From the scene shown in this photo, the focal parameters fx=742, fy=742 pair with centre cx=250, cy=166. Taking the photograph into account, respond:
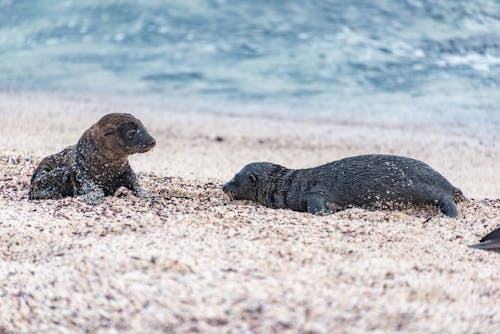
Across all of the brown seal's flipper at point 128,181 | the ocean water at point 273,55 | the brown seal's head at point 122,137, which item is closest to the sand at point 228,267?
the brown seal's flipper at point 128,181

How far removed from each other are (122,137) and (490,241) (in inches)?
125

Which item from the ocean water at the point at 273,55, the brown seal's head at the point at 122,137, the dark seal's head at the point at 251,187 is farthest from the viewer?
the ocean water at the point at 273,55

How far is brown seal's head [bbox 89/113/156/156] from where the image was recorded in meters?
6.36

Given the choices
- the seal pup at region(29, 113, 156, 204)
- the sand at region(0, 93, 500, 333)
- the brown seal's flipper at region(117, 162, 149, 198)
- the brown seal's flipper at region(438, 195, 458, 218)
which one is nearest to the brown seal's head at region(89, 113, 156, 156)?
the seal pup at region(29, 113, 156, 204)

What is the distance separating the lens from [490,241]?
481 cm

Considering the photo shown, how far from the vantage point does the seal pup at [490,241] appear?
4715 millimetres

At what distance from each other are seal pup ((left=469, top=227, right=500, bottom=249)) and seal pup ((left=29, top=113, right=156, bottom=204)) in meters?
2.87

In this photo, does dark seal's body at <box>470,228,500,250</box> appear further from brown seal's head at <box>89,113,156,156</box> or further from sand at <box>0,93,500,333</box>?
brown seal's head at <box>89,113,156,156</box>

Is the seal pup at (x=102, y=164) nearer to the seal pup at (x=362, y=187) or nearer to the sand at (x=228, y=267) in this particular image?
the sand at (x=228, y=267)

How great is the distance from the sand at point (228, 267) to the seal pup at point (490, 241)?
0.32 feet

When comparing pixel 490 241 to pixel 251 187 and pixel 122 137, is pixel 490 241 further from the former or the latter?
pixel 122 137

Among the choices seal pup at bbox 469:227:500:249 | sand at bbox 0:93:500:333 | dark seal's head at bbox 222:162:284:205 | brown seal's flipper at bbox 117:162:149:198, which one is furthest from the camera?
dark seal's head at bbox 222:162:284:205

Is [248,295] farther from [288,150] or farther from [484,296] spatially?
[288,150]

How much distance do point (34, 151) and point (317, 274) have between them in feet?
23.4
